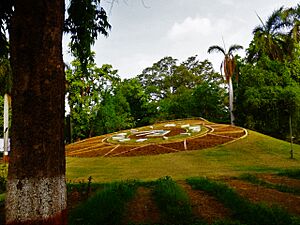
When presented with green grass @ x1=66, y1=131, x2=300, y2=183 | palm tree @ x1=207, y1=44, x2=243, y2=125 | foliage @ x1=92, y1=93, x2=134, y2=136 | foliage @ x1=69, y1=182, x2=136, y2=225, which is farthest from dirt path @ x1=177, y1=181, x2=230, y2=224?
foliage @ x1=92, y1=93, x2=134, y2=136

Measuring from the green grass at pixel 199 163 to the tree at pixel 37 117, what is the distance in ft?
25.2

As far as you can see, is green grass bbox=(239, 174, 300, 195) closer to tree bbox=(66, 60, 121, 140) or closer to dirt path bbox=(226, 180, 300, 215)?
dirt path bbox=(226, 180, 300, 215)

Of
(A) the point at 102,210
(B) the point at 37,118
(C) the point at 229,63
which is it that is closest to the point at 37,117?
(B) the point at 37,118

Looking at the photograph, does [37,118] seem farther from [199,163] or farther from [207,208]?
[199,163]

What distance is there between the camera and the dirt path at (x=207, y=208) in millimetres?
4262

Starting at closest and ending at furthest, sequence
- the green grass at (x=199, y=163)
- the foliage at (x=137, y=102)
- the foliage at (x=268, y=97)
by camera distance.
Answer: the green grass at (x=199, y=163) < the foliage at (x=268, y=97) < the foliage at (x=137, y=102)

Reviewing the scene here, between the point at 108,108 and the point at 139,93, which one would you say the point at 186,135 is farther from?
the point at 139,93

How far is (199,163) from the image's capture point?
1189 centimetres

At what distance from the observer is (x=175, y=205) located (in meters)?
4.59

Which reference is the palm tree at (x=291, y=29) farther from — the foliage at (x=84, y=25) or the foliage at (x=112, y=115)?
the foliage at (x=84, y=25)

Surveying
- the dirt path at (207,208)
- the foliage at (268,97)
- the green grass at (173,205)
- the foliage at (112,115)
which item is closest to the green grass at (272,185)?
the dirt path at (207,208)

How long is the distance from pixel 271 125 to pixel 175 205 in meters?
18.6

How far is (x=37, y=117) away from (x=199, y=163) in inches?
411

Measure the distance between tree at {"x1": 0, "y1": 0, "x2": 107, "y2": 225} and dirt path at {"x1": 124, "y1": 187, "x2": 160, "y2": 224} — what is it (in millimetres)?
2363
